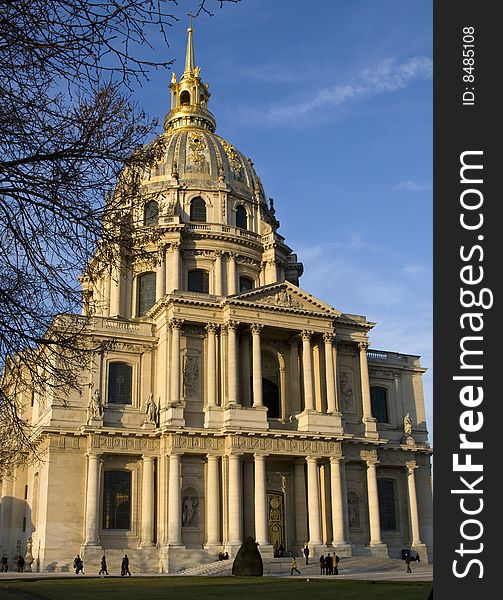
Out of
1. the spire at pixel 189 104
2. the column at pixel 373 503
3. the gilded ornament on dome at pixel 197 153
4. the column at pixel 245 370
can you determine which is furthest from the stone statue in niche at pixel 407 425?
the spire at pixel 189 104

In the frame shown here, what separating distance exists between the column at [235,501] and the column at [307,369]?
6.00 metres

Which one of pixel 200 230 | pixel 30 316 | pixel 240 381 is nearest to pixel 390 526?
pixel 240 381

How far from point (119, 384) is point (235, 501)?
33.5 feet

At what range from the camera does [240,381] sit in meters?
47.3

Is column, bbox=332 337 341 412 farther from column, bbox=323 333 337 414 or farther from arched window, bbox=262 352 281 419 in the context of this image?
arched window, bbox=262 352 281 419

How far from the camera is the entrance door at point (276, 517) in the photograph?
46.1m

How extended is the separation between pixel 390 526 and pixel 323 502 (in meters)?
6.84

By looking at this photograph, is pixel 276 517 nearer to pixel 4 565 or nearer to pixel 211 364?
pixel 211 364

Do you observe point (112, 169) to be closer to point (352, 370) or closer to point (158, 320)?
point (158, 320)

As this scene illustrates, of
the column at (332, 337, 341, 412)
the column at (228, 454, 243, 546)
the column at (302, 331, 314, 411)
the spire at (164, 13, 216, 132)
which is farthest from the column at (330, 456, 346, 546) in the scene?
the spire at (164, 13, 216, 132)

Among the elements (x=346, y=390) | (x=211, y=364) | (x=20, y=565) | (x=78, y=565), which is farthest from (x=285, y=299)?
(x=20, y=565)

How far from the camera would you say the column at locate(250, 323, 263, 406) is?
44969 mm

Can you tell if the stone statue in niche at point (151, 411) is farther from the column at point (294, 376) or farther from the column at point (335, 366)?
the column at point (335, 366)

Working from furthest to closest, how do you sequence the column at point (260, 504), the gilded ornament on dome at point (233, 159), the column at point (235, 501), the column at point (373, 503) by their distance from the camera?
the gilded ornament on dome at point (233, 159) < the column at point (373, 503) < the column at point (260, 504) < the column at point (235, 501)
